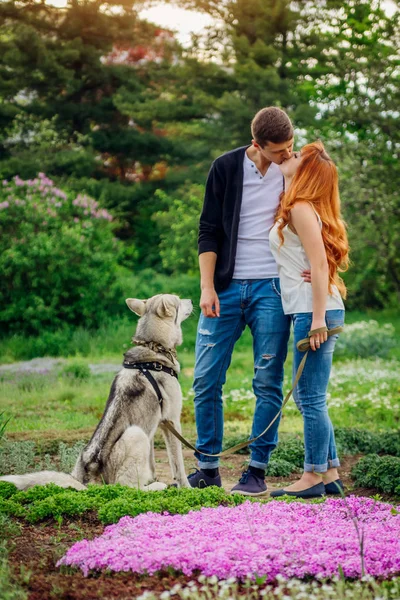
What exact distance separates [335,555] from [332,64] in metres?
23.1

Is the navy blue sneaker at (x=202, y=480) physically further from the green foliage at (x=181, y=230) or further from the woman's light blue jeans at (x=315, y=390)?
the green foliage at (x=181, y=230)

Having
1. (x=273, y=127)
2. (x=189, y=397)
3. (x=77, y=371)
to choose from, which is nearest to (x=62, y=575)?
(x=273, y=127)

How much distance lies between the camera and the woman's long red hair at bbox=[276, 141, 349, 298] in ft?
16.7

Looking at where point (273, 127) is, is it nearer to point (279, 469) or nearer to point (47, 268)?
point (279, 469)

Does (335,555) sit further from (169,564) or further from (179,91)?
(179,91)

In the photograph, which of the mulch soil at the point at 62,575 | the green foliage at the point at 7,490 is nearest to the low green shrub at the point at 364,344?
the green foliage at the point at 7,490

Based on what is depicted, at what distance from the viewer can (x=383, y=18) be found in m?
24.0

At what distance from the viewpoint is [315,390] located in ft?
16.9

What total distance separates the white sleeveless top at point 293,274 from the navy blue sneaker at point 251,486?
1.18 meters

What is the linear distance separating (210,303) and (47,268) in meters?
11.3

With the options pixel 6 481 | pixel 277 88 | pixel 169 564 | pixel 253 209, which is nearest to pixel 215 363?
pixel 253 209

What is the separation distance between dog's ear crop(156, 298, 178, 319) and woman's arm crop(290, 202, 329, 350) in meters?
1.06

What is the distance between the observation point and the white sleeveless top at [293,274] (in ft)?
16.8

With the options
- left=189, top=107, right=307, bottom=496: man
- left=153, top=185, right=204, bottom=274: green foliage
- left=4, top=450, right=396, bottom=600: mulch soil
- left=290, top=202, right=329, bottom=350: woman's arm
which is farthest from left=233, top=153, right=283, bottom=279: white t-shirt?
left=153, top=185, right=204, bottom=274: green foliage
